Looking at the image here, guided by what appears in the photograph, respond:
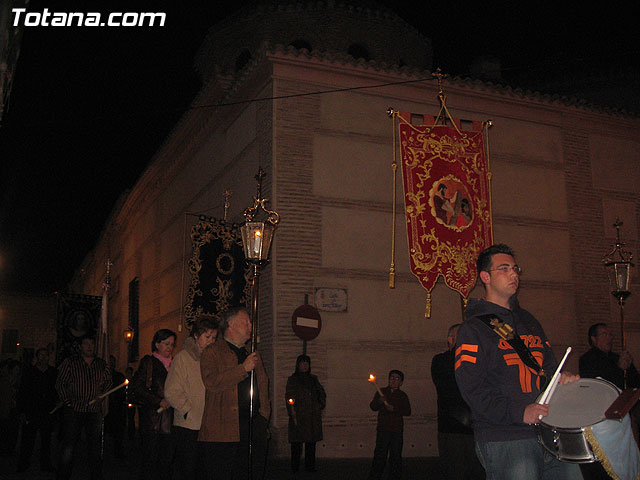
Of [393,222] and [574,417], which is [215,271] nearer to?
[393,222]

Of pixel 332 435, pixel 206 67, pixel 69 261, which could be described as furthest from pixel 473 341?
pixel 69 261

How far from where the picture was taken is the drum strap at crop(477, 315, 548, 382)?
417 centimetres

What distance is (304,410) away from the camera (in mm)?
11516

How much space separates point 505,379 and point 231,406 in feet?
8.96

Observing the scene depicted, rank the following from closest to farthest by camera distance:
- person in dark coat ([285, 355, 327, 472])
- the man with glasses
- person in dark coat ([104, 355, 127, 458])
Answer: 1. the man with glasses
2. person in dark coat ([285, 355, 327, 472])
3. person in dark coat ([104, 355, 127, 458])

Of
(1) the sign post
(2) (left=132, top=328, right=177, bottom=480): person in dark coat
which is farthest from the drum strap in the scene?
(1) the sign post

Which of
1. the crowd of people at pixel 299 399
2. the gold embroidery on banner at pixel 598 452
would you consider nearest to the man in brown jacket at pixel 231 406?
the crowd of people at pixel 299 399

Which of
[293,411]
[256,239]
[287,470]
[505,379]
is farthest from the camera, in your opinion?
[293,411]

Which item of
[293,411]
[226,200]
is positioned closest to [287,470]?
[293,411]

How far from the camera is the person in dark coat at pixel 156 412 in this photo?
26.0 ft

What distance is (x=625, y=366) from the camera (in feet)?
30.9

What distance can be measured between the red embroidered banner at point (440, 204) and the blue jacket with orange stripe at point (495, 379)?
864 centimetres

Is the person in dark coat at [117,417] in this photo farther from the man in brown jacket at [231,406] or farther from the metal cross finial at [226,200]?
the man in brown jacket at [231,406]

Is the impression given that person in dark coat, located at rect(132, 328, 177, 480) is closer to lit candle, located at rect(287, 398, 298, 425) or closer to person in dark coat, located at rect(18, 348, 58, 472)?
lit candle, located at rect(287, 398, 298, 425)
